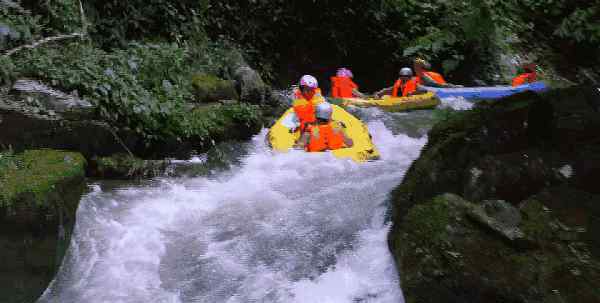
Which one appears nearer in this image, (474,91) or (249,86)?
(249,86)

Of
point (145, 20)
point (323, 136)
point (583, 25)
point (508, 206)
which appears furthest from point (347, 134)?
point (583, 25)

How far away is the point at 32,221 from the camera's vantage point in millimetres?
3307

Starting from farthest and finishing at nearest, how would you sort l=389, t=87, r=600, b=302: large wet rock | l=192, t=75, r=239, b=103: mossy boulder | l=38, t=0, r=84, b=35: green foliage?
1. l=192, t=75, r=239, b=103: mossy boulder
2. l=38, t=0, r=84, b=35: green foliage
3. l=389, t=87, r=600, b=302: large wet rock

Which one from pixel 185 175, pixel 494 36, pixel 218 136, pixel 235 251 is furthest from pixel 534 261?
pixel 218 136

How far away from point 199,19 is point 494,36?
7.81m

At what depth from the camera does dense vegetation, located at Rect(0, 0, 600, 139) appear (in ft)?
10.00

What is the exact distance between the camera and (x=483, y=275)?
109 inches

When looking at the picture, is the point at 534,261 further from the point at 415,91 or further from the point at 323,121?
the point at 415,91

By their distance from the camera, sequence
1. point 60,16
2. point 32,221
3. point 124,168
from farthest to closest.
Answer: point 60,16, point 124,168, point 32,221

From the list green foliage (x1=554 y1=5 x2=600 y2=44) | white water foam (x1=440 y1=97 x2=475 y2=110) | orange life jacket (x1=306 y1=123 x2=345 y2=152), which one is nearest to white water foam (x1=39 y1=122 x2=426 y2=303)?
orange life jacket (x1=306 y1=123 x2=345 y2=152)

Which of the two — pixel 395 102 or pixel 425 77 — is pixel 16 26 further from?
pixel 425 77

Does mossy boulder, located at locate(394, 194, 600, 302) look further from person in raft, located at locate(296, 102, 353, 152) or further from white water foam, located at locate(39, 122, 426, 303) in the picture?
person in raft, located at locate(296, 102, 353, 152)

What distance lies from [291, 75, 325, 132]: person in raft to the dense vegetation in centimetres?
71

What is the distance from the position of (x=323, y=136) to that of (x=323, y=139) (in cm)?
4
